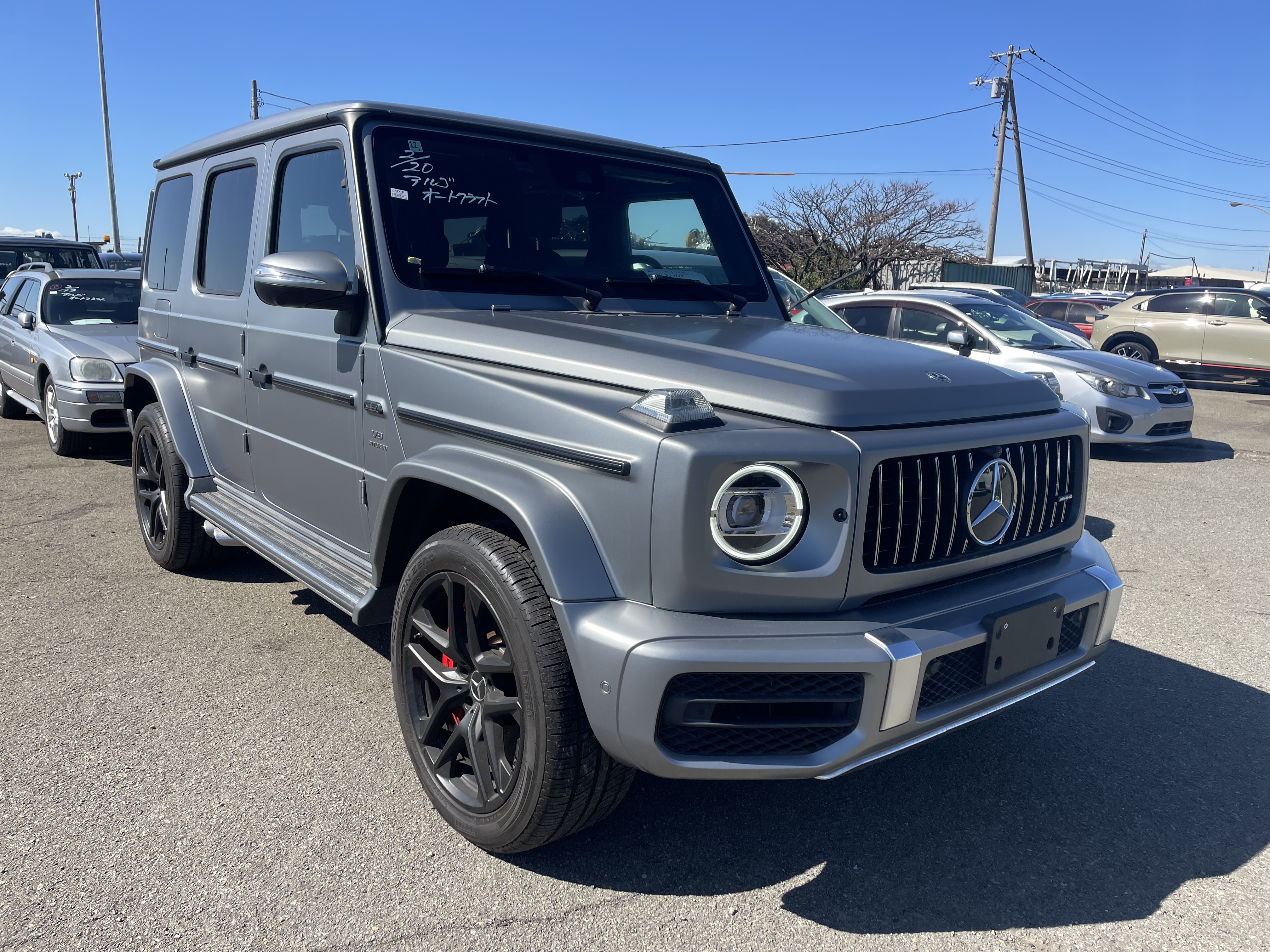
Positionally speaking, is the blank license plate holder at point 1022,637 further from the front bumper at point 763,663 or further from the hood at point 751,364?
the hood at point 751,364

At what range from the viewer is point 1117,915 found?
240cm

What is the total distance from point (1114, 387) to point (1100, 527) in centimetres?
334

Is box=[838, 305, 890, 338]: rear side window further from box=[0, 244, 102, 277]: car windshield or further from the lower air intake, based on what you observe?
box=[0, 244, 102, 277]: car windshield

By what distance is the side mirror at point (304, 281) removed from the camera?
9.36 feet

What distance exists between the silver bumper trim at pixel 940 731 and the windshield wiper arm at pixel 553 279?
5.66ft

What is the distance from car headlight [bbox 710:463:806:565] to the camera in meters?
2.14

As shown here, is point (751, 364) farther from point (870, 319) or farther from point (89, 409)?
point (870, 319)

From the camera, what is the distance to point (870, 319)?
9.66 m

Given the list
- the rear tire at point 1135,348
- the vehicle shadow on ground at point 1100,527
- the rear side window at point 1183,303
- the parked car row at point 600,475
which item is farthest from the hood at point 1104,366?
the rear side window at point 1183,303

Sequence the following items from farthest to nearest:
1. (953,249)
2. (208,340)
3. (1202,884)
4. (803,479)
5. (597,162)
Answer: (953,249)
(208,340)
(597,162)
(1202,884)
(803,479)

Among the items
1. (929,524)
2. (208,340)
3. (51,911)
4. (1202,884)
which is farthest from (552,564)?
(208,340)

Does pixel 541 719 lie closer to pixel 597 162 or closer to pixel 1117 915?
pixel 1117 915

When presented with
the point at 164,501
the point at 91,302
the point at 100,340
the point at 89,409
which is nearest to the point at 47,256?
the point at 91,302

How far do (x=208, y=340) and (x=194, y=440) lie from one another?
1.74 ft
